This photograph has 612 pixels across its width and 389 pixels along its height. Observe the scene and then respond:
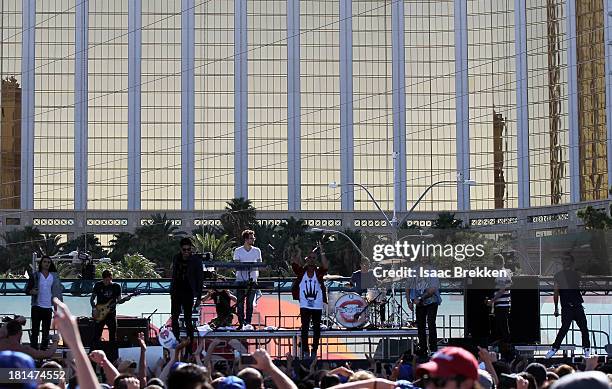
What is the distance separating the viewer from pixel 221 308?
1894cm

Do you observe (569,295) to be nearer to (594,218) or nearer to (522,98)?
(594,218)

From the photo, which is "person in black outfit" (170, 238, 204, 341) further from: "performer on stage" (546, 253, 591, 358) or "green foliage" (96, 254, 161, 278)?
"green foliage" (96, 254, 161, 278)

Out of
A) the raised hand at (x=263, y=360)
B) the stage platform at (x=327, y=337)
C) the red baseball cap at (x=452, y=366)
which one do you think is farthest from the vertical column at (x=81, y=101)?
the red baseball cap at (x=452, y=366)

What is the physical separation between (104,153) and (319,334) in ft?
251

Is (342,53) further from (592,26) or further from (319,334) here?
(319,334)

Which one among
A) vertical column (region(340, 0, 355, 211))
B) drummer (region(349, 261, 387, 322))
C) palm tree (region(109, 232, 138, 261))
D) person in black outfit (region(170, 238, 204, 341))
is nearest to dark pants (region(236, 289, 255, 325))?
person in black outfit (region(170, 238, 204, 341))

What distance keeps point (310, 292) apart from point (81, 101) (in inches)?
3039

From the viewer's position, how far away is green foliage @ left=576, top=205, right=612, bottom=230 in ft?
271

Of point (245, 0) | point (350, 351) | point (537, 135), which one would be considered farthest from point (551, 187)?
point (350, 351)

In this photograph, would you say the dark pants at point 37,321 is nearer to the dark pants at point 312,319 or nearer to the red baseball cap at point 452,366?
the dark pants at point 312,319

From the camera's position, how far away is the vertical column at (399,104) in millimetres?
91625

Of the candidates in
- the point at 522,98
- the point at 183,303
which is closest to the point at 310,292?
the point at 183,303

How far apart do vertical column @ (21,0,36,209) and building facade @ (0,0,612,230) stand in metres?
0.11

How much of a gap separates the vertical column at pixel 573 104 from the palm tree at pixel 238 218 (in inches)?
1063
